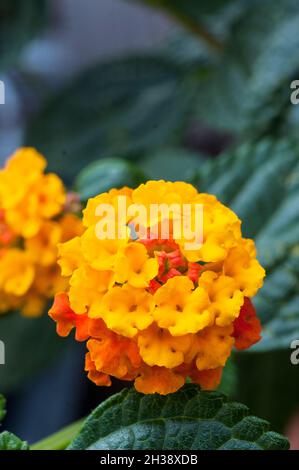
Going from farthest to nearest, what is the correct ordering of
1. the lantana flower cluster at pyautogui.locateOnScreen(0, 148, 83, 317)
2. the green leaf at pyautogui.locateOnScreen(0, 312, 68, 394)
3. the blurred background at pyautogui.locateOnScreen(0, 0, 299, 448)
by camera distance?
1. the green leaf at pyautogui.locateOnScreen(0, 312, 68, 394)
2. the blurred background at pyautogui.locateOnScreen(0, 0, 299, 448)
3. the lantana flower cluster at pyautogui.locateOnScreen(0, 148, 83, 317)

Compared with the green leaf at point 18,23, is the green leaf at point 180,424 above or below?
below

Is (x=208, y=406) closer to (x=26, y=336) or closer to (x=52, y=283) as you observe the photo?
(x=52, y=283)

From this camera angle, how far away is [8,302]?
63 centimetres

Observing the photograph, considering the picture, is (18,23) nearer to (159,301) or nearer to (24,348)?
(24,348)

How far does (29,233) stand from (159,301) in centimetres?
20

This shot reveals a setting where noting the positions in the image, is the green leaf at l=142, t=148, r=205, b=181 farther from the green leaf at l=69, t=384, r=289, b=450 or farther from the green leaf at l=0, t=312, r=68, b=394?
the green leaf at l=69, t=384, r=289, b=450

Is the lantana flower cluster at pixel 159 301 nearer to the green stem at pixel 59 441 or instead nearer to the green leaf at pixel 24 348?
the green stem at pixel 59 441

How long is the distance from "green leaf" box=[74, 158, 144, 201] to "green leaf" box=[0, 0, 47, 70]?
1.45 feet

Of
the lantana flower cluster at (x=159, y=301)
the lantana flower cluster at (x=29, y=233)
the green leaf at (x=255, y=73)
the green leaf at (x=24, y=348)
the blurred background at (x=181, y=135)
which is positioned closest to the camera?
the lantana flower cluster at (x=159, y=301)

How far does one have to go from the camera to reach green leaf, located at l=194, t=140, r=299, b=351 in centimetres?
68

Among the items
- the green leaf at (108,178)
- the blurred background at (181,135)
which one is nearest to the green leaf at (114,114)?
the blurred background at (181,135)

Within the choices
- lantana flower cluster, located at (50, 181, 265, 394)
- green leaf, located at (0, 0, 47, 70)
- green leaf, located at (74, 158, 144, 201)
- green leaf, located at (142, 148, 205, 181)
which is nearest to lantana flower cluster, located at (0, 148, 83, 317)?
green leaf, located at (74, 158, 144, 201)

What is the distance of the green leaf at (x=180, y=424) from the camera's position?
0.44 m

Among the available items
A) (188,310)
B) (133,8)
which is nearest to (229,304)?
(188,310)
